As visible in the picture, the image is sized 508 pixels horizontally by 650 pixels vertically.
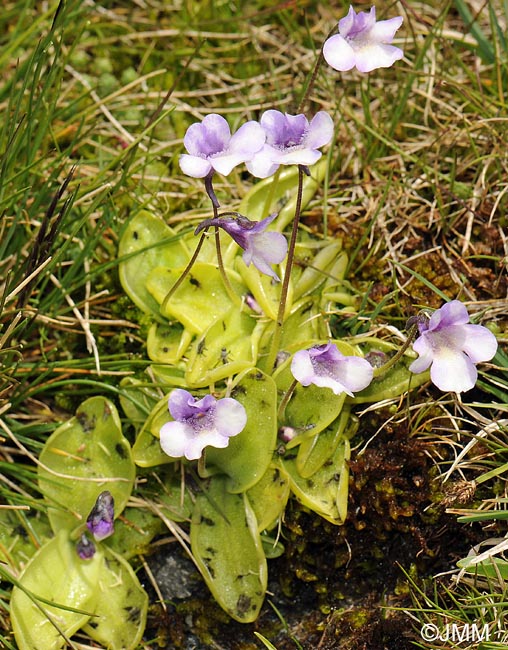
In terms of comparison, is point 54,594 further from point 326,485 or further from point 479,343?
point 479,343

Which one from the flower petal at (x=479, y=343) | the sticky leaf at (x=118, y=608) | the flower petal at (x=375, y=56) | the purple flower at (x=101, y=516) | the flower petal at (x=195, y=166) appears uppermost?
the flower petal at (x=375, y=56)

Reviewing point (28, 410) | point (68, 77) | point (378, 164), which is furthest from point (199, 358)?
point (68, 77)

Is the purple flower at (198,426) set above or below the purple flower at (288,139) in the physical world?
below

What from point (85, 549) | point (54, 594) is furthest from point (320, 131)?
point (54, 594)

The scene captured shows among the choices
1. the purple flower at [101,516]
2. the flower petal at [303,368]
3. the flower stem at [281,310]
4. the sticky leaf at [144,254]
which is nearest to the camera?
the flower petal at [303,368]

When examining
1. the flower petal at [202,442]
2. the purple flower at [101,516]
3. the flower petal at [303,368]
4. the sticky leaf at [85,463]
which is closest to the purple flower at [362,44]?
the flower petal at [303,368]

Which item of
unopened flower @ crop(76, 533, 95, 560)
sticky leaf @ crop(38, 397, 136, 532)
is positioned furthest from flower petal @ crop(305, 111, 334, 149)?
unopened flower @ crop(76, 533, 95, 560)

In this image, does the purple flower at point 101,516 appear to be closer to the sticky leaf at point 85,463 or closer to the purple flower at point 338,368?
the sticky leaf at point 85,463
